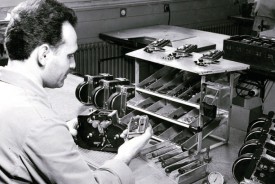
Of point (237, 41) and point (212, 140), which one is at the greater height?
point (237, 41)

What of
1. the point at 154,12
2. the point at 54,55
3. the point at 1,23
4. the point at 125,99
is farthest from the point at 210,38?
the point at 54,55

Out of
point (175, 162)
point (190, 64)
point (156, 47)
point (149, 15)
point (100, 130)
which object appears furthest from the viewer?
point (149, 15)

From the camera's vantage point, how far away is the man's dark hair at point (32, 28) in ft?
4.24

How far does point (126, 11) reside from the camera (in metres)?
5.85

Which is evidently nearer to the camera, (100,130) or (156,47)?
(100,130)

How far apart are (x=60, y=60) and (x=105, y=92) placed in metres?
2.11

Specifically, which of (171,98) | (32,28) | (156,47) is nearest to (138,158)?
(171,98)

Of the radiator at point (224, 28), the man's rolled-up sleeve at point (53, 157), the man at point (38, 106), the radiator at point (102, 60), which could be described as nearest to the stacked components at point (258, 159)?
the man at point (38, 106)

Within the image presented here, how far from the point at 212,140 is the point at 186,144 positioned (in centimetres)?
69

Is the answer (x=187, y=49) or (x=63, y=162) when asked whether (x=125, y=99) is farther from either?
(x=63, y=162)

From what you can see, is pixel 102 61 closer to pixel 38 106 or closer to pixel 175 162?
pixel 175 162

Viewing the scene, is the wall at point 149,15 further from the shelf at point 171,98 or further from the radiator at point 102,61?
the shelf at point 171,98

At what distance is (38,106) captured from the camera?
122 centimetres

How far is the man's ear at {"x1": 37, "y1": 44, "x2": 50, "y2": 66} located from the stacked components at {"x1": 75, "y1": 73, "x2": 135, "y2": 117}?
205cm
